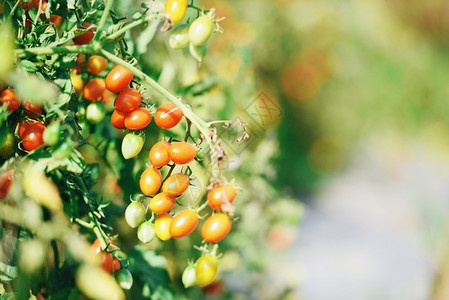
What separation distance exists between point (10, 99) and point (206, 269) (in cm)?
28

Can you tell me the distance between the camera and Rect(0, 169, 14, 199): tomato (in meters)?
0.43

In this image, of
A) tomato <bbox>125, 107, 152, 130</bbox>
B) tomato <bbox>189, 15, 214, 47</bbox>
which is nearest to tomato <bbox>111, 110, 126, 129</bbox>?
tomato <bbox>125, 107, 152, 130</bbox>

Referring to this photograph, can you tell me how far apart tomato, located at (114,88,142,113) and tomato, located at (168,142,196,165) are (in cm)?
7

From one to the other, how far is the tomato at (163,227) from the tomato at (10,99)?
20 centimetres

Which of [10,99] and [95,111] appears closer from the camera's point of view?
[10,99]

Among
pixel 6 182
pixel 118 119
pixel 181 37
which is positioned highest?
pixel 181 37

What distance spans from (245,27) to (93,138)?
1497 mm

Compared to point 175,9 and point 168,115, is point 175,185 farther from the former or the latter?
point 175,9

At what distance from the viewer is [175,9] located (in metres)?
0.46

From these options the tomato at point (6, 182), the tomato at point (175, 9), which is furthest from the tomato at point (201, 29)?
the tomato at point (6, 182)

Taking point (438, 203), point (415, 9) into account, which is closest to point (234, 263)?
point (438, 203)

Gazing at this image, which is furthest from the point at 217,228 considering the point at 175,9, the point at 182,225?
the point at 175,9

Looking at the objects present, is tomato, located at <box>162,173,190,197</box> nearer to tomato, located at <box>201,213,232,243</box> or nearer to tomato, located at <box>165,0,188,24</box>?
tomato, located at <box>201,213,232,243</box>

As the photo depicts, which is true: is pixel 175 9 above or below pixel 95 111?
above
